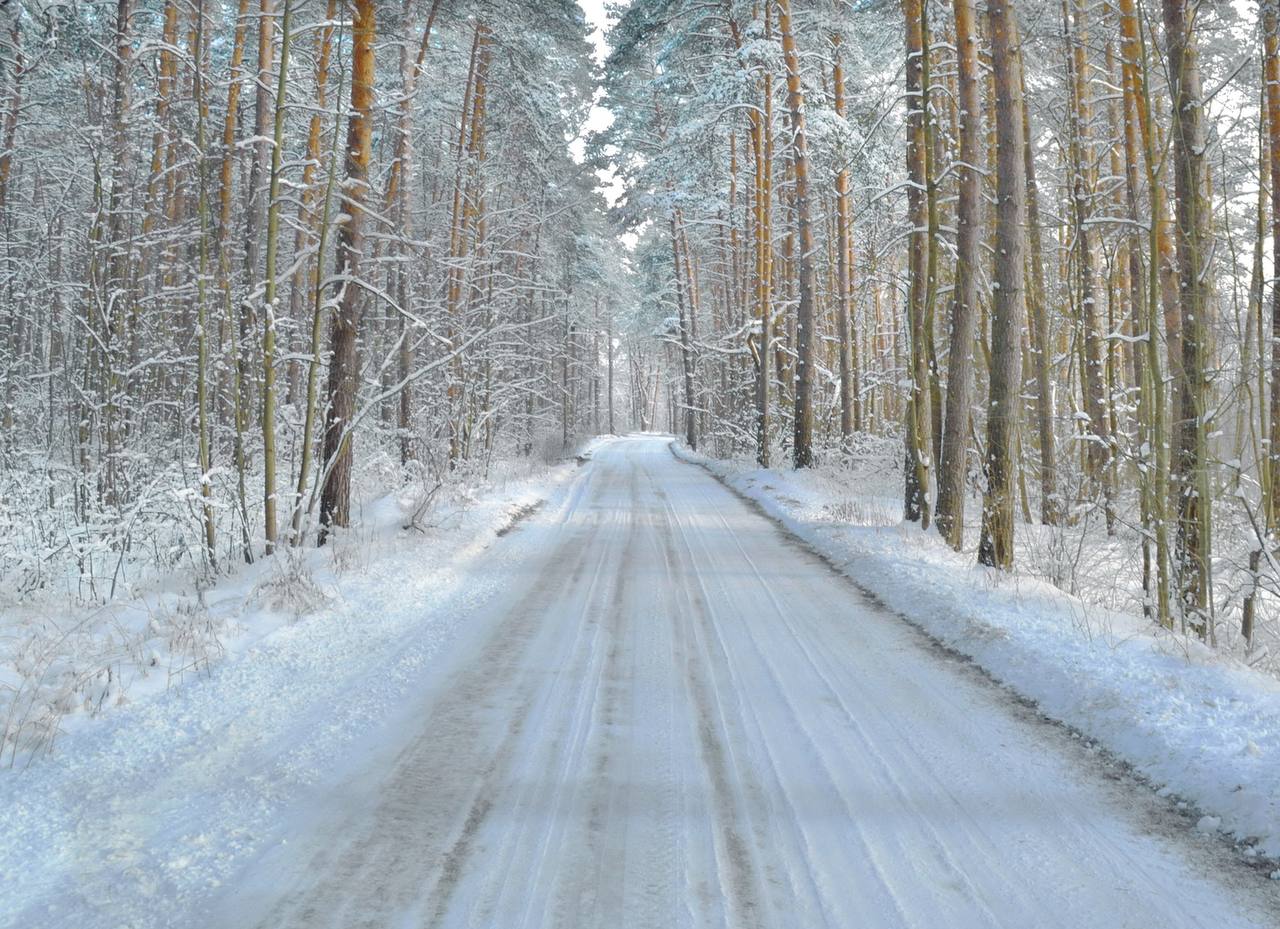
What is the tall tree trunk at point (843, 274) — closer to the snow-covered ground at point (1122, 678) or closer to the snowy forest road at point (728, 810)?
the snow-covered ground at point (1122, 678)

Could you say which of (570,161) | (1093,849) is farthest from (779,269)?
(1093,849)

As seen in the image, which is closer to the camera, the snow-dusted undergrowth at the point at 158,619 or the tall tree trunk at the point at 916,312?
the snow-dusted undergrowth at the point at 158,619

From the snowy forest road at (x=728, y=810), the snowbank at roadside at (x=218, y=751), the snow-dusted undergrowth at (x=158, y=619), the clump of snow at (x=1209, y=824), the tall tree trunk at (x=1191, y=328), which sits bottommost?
the clump of snow at (x=1209, y=824)

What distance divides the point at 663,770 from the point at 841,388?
1694 cm

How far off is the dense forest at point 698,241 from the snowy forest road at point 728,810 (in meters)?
3.34

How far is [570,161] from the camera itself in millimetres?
29578

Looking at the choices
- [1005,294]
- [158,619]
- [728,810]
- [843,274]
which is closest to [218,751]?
[728,810]

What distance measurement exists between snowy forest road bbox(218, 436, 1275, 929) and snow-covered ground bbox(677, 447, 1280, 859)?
0.23 meters

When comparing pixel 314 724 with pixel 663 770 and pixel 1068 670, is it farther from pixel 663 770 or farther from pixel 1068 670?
pixel 1068 670

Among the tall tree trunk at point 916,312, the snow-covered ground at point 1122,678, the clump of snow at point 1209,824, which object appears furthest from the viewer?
the tall tree trunk at point 916,312

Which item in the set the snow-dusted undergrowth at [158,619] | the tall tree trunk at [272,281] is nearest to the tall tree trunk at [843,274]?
the snow-dusted undergrowth at [158,619]

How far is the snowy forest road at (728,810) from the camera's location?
8.21 feet

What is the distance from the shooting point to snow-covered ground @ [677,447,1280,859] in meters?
3.28

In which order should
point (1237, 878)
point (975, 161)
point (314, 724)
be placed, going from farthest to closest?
point (975, 161), point (314, 724), point (1237, 878)
